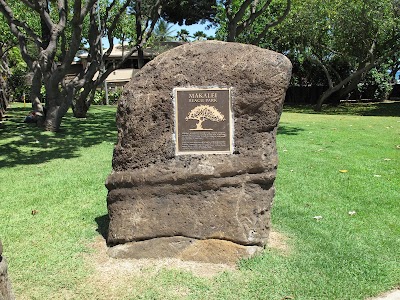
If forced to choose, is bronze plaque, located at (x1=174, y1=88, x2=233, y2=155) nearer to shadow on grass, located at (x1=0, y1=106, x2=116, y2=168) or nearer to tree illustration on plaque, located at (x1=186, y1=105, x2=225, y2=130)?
tree illustration on plaque, located at (x1=186, y1=105, x2=225, y2=130)

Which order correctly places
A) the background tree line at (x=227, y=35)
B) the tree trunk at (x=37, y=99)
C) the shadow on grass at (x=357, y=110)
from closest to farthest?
the background tree line at (x=227, y=35) → the tree trunk at (x=37, y=99) → the shadow on grass at (x=357, y=110)

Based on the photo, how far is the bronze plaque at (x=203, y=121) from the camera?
168 inches

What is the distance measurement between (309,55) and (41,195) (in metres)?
20.7

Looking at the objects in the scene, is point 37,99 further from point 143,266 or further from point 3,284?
point 3,284

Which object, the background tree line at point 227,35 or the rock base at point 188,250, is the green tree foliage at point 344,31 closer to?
the background tree line at point 227,35

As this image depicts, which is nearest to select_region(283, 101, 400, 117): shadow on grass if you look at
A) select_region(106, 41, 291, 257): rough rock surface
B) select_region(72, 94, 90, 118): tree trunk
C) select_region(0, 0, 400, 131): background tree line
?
select_region(0, 0, 400, 131): background tree line

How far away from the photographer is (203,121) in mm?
4352

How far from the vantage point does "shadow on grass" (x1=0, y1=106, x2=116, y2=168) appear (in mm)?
9359

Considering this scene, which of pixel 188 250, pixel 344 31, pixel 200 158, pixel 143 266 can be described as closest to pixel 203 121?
pixel 200 158

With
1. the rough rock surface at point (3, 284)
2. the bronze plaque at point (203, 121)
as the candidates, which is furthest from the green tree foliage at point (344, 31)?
the rough rock surface at point (3, 284)

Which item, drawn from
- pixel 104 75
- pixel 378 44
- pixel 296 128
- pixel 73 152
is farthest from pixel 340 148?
pixel 378 44

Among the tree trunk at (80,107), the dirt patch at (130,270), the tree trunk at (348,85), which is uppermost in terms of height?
the tree trunk at (348,85)

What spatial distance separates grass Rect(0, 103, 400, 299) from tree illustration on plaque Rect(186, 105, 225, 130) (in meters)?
1.43

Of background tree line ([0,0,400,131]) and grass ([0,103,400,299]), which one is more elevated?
background tree line ([0,0,400,131])
